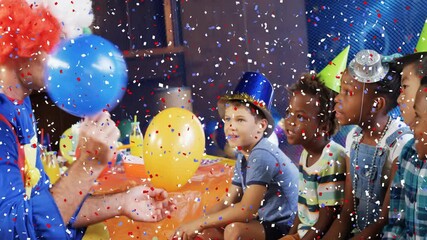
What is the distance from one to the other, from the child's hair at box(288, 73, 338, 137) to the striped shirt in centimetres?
5

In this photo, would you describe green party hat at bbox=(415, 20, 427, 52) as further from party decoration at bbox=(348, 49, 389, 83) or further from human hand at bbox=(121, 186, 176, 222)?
human hand at bbox=(121, 186, 176, 222)

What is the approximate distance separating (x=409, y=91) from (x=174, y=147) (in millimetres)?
591

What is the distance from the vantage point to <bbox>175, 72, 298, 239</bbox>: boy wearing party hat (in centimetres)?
141

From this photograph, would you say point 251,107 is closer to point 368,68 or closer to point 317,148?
point 317,148

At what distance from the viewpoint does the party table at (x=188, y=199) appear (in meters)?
1.51

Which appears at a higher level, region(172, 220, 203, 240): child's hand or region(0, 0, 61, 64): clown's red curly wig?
region(0, 0, 61, 64): clown's red curly wig

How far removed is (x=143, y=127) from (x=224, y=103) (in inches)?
11.5

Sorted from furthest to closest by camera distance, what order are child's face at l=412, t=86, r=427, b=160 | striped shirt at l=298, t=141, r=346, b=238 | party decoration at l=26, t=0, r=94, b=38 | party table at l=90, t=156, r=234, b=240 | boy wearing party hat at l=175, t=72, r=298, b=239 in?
party table at l=90, t=156, r=234, b=240
boy wearing party hat at l=175, t=72, r=298, b=239
striped shirt at l=298, t=141, r=346, b=238
party decoration at l=26, t=0, r=94, b=38
child's face at l=412, t=86, r=427, b=160

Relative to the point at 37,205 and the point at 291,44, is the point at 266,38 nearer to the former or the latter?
the point at 291,44

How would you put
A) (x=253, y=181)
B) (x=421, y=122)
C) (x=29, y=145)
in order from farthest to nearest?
(x=253, y=181)
(x=29, y=145)
(x=421, y=122)

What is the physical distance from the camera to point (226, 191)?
153 cm

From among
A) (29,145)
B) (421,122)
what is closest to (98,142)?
(29,145)

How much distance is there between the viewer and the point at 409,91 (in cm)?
109

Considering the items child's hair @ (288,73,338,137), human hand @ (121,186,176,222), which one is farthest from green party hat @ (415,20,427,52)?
human hand @ (121,186,176,222)
